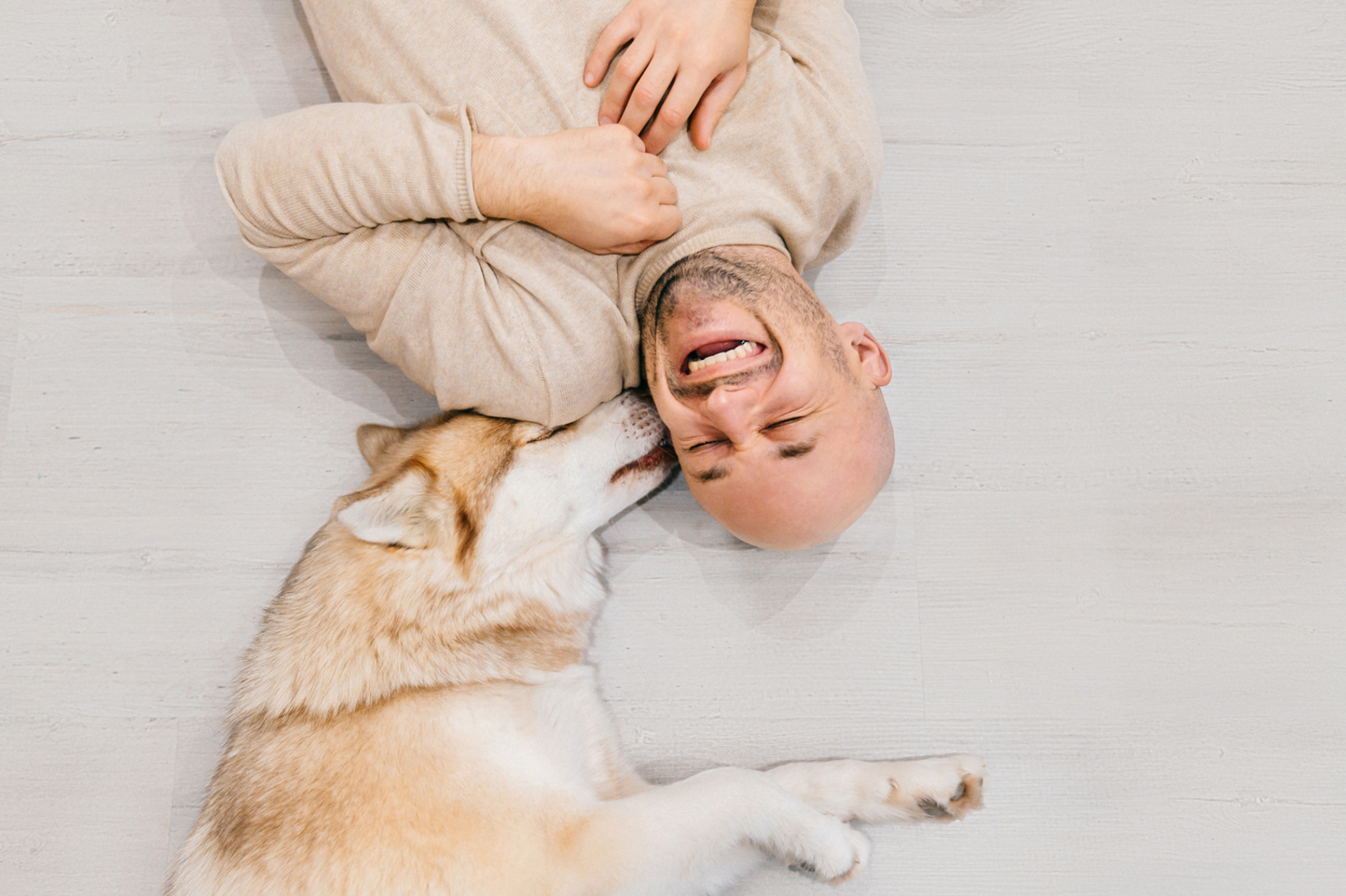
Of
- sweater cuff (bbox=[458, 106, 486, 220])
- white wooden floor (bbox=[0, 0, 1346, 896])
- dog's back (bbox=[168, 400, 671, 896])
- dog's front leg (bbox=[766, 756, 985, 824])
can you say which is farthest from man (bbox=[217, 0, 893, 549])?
dog's front leg (bbox=[766, 756, 985, 824])

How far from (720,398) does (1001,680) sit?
44.5 inches

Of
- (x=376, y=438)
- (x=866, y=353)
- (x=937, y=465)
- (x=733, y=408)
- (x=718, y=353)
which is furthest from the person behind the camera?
(x=937, y=465)

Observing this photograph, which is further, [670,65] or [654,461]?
[654,461]

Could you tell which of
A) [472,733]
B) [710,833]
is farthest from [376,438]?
[710,833]

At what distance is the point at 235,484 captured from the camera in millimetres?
2098

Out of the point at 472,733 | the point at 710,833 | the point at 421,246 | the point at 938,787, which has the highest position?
the point at 421,246

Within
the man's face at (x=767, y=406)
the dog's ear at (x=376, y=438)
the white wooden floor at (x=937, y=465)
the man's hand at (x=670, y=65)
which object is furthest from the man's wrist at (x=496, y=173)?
the white wooden floor at (x=937, y=465)

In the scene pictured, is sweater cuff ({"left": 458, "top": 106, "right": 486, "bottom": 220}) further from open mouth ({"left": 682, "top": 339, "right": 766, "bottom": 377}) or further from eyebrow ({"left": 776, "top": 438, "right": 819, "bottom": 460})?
eyebrow ({"left": 776, "top": 438, "right": 819, "bottom": 460})

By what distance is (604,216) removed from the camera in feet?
5.38

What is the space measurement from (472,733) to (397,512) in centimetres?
48

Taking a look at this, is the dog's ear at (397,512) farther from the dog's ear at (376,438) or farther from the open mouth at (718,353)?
the open mouth at (718,353)

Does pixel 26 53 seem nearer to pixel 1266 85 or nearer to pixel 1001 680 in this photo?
pixel 1001 680

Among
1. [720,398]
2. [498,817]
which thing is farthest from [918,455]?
[498,817]

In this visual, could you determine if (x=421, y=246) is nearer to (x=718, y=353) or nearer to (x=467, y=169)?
(x=467, y=169)
